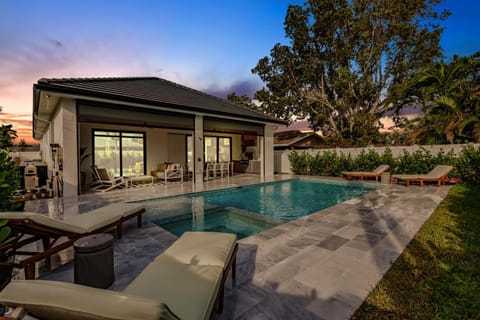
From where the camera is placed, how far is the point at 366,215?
18.2 feet

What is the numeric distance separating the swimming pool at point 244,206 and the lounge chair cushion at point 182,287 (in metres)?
2.82

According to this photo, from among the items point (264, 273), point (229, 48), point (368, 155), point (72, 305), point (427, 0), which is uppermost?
point (427, 0)

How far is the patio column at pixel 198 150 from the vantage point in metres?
11.3

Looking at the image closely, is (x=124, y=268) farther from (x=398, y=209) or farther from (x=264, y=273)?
(x=398, y=209)

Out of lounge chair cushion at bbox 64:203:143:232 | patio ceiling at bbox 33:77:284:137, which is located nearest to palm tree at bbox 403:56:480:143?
patio ceiling at bbox 33:77:284:137

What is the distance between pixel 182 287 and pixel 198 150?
9.74m

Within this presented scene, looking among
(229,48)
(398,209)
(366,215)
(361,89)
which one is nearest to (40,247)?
(366,215)

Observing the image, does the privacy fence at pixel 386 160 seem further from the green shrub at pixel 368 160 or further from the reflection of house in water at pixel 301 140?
the reflection of house in water at pixel 301 140

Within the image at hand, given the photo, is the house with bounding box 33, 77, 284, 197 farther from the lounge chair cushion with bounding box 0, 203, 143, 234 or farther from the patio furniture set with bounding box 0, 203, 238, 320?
the patio furniture set with bounding box 0, 203, 238, 320

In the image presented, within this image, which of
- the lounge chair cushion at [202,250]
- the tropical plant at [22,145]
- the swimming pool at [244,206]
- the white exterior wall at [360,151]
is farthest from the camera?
the tropical plant at [22,145]

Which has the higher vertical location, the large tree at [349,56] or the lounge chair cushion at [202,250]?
the large tree at [349,56]

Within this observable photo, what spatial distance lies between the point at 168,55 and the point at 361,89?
15747 mm

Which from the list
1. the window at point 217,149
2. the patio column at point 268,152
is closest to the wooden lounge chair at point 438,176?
the patio column at point 268,152

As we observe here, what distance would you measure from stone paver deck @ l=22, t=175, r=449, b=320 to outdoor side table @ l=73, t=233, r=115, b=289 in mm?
259
